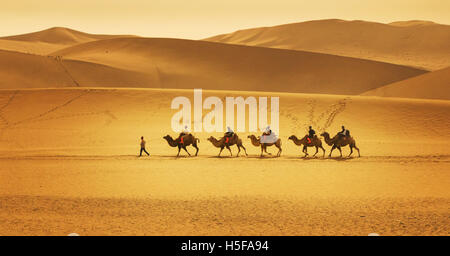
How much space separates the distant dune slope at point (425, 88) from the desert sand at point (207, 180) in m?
12.3

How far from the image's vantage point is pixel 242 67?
7344cm

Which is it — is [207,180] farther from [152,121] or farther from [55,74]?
[55,74]

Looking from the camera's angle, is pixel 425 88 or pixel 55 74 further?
pixel 55 74

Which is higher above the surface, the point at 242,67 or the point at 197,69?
the point at 242,67

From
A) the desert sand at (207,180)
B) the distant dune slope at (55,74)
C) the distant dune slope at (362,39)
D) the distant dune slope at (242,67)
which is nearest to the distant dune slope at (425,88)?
the distant dune slope at (242,67)

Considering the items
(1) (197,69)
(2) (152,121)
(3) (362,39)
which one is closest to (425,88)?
(2) (152,121)

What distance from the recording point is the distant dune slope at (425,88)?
4584cm

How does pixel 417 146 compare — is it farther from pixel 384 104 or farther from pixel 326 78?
pixel 326 78

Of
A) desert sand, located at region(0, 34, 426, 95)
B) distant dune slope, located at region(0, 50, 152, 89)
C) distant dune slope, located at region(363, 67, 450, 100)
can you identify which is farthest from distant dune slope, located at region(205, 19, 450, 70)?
distant dune slope, located at region(0, 50, 152, 89)

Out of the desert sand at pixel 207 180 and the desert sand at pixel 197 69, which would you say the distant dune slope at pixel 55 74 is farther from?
the desert sand at pixel 207 180

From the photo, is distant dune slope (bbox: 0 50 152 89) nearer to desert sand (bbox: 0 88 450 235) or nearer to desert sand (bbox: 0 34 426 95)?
desert sand (bbox: 0 34 426 95)

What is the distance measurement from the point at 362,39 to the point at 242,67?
7578cm

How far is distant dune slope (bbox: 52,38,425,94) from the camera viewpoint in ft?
217

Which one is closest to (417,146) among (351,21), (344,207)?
(344,207)
